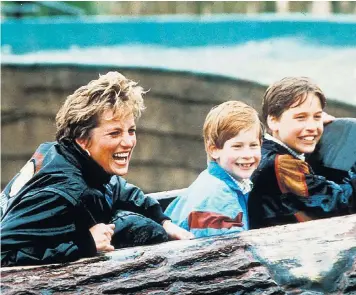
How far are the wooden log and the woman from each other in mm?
64

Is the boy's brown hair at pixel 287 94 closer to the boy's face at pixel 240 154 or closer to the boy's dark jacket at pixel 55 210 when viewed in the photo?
the boy's face at pixel 240 154

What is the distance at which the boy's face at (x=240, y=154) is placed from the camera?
2.65 m

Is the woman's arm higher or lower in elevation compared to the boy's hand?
lower

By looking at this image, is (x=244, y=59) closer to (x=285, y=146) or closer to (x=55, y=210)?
(x=285, y=146)

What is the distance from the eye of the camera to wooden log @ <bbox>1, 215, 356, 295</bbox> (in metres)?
2.32

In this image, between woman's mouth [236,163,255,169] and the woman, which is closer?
the woman

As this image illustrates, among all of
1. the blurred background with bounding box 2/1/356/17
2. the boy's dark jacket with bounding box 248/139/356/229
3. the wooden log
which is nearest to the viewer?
the wooden log

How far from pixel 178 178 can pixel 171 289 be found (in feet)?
2.86

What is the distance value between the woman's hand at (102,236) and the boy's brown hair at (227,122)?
426 mm

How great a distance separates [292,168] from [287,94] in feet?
0.77

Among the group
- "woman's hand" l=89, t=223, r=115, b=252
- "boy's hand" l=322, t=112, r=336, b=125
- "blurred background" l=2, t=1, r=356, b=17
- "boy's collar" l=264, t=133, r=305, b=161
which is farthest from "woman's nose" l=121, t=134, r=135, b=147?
"blurred background" l=2, t=1, r=356, b=17

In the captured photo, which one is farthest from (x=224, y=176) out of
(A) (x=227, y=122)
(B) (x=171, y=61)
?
(B) (x=171, y=61)

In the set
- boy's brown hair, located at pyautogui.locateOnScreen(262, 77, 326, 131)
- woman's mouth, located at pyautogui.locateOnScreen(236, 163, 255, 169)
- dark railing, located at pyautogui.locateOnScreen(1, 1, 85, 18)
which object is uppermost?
dark railing, located at pyautogui.locateOnScreen(1, 1, 85, 18)

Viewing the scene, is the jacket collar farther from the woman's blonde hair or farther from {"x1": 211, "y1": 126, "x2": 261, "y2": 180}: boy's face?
{"x1": 211, "y1": 126, "x2": 261, "y2": 180}: boy's face
